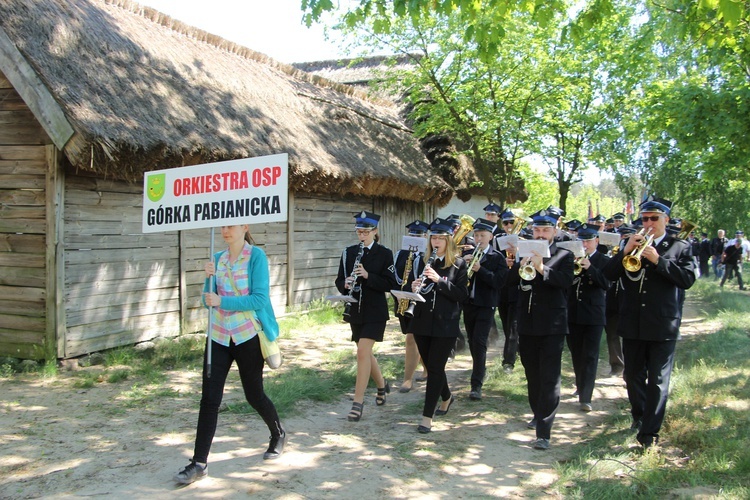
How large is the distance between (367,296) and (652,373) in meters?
2.64

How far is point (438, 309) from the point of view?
5977 mm

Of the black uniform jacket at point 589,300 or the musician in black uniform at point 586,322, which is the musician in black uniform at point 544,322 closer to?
the musician in black uniform at point 586,322

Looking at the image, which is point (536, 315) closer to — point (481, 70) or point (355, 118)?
point (481, 70)

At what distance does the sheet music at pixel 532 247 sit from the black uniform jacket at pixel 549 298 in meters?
0.24

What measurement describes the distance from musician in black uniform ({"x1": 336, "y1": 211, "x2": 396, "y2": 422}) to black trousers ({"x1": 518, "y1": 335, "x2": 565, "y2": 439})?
1.40 metres

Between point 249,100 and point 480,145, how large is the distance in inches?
229

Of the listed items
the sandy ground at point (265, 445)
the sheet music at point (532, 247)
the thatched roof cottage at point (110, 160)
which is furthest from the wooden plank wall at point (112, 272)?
the sheet music at point (532, 247)

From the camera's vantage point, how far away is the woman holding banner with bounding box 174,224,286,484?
15.0 ft

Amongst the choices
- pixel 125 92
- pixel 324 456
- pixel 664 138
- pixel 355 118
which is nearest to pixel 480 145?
pixel 355 118

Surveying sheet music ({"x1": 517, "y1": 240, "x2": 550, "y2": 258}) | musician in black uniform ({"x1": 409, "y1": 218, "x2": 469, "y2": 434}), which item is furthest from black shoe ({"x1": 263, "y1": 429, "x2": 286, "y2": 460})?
sheet music ({"x1": 517, "y1": 240, "x2": 550, "y2": 258})

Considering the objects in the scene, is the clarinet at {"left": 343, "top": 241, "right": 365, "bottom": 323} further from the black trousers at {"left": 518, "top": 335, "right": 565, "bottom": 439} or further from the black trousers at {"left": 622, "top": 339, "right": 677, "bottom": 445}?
the black trousers at {"left": 622, "top": 339, "right": 677, "bottom": 445}

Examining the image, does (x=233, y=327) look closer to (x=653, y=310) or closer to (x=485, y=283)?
(x=653, y=310)

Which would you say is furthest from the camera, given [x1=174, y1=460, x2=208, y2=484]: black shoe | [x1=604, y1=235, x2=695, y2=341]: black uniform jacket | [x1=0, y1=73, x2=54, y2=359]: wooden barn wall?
[x1=0, y1=73, x2=54, y2=359]: wooden barn wall

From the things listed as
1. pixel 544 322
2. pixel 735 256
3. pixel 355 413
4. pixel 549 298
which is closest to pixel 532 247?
pixel 549 298
